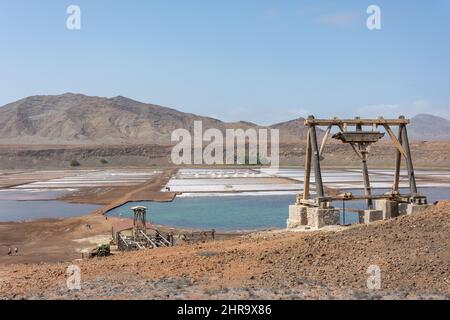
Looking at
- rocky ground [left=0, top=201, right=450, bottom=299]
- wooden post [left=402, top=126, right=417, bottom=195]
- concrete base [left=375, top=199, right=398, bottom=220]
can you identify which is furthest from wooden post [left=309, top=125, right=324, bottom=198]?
rocky ground [left=0, top=201, right=450, bottom=299]

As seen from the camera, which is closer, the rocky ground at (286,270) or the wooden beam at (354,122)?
the rocky ground at (286,270)

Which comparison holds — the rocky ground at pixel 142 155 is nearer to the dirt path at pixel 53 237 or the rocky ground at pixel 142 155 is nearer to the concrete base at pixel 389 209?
the dirt path at pixel 53 237

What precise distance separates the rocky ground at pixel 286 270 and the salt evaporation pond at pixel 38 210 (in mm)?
26453

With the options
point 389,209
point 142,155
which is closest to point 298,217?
point 389,209

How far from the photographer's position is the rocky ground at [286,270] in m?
8.23

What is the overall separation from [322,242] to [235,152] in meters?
109

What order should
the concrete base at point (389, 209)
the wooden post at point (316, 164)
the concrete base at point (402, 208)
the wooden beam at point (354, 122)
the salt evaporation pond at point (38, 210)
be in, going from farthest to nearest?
1. the salt evaporation pond at point (38, 210)
2. the concrete base at point (389, 209)
3. the concrete base at point (402, 208)
4. the wooden beam at point (354, 122)
5. the wooden post at point (316, 164)

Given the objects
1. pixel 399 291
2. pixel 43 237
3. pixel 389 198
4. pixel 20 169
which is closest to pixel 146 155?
pixel 20 169

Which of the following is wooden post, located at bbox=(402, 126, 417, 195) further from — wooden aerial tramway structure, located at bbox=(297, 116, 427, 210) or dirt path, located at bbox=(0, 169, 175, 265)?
dirt path, located at bbox=(0, 169, 175, 265)

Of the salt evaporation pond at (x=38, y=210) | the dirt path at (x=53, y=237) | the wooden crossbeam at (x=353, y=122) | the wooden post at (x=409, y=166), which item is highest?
the wooden crossbeam at (x=353, y=122)

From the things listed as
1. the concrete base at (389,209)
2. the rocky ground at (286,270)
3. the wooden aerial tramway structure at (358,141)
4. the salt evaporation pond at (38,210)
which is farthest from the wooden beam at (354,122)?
the salt evaporation pond at (38,210)

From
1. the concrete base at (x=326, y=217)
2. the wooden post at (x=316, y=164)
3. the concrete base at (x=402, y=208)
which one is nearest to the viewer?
the concrete base at (x=326, y=217)

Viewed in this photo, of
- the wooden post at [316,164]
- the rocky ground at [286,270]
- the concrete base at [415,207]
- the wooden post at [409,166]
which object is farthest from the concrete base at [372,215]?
the rocky ground at [286,270]

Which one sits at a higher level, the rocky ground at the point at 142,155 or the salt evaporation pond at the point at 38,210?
the rocky ground at the point at 142,155
